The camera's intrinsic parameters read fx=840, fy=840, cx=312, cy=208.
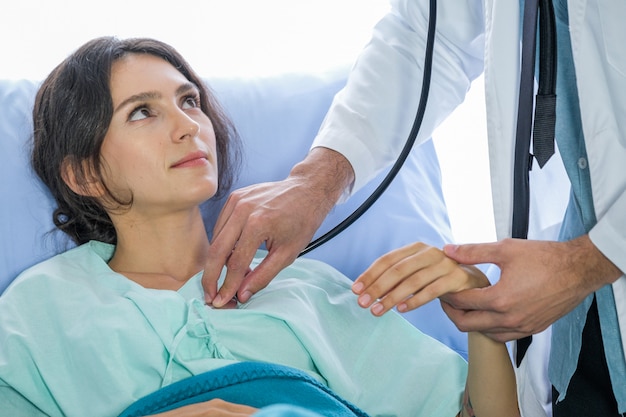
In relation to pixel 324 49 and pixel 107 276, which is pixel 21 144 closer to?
pixel 107 276

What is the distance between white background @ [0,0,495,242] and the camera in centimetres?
216

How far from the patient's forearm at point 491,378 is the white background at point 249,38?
3.21 ft

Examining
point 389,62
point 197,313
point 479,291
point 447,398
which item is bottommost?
point 447,398

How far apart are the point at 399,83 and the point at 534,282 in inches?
24.1

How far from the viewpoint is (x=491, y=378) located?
142 cm

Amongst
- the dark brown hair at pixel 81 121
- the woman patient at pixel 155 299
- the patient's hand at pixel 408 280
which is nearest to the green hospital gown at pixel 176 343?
the woman patient at pixel 155 299

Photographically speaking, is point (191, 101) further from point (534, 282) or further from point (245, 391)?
point (534, 282)

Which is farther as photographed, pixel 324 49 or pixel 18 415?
pixel 324 49

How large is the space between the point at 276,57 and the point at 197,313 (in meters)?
1.07

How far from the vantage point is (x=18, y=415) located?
1370 mm

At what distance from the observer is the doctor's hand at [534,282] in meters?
1.22

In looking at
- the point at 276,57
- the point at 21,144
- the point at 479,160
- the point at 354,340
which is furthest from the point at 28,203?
the point at 479,160

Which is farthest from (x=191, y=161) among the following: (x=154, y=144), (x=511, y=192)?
(x=511, y=192)

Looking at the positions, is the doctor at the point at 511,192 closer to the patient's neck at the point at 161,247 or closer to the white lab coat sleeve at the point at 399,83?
the white lab coat sleeve at the point at 399,83
